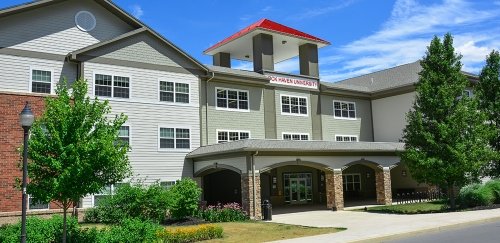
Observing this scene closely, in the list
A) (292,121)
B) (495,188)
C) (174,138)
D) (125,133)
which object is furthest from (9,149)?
(495,188)

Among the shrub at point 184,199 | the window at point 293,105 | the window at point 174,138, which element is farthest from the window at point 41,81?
the window at point 293,105

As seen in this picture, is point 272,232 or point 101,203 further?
point 101,203

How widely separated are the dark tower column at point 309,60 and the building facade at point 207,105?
10cm

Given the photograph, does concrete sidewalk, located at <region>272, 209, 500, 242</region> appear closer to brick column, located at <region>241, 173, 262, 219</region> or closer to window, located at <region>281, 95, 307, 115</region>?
→ brick column, located at <region>241, 173, 262, 219</region>

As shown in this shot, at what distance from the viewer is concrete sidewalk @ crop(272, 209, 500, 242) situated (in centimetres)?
1534

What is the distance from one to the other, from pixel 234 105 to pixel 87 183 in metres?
17.7

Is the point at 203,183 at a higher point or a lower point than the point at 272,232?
higher

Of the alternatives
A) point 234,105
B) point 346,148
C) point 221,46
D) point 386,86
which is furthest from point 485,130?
point 221,46

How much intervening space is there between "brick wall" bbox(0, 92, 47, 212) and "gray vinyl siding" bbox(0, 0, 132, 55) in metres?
3.04

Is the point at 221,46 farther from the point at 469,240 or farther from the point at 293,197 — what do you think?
the point at 469,240

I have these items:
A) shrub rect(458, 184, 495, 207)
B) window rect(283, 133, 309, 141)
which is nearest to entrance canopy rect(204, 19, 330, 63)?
window rect(283, 133, 309, 141)

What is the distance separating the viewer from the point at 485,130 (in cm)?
2544

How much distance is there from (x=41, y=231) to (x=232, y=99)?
58.4 ft

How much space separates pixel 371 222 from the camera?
776 inches
